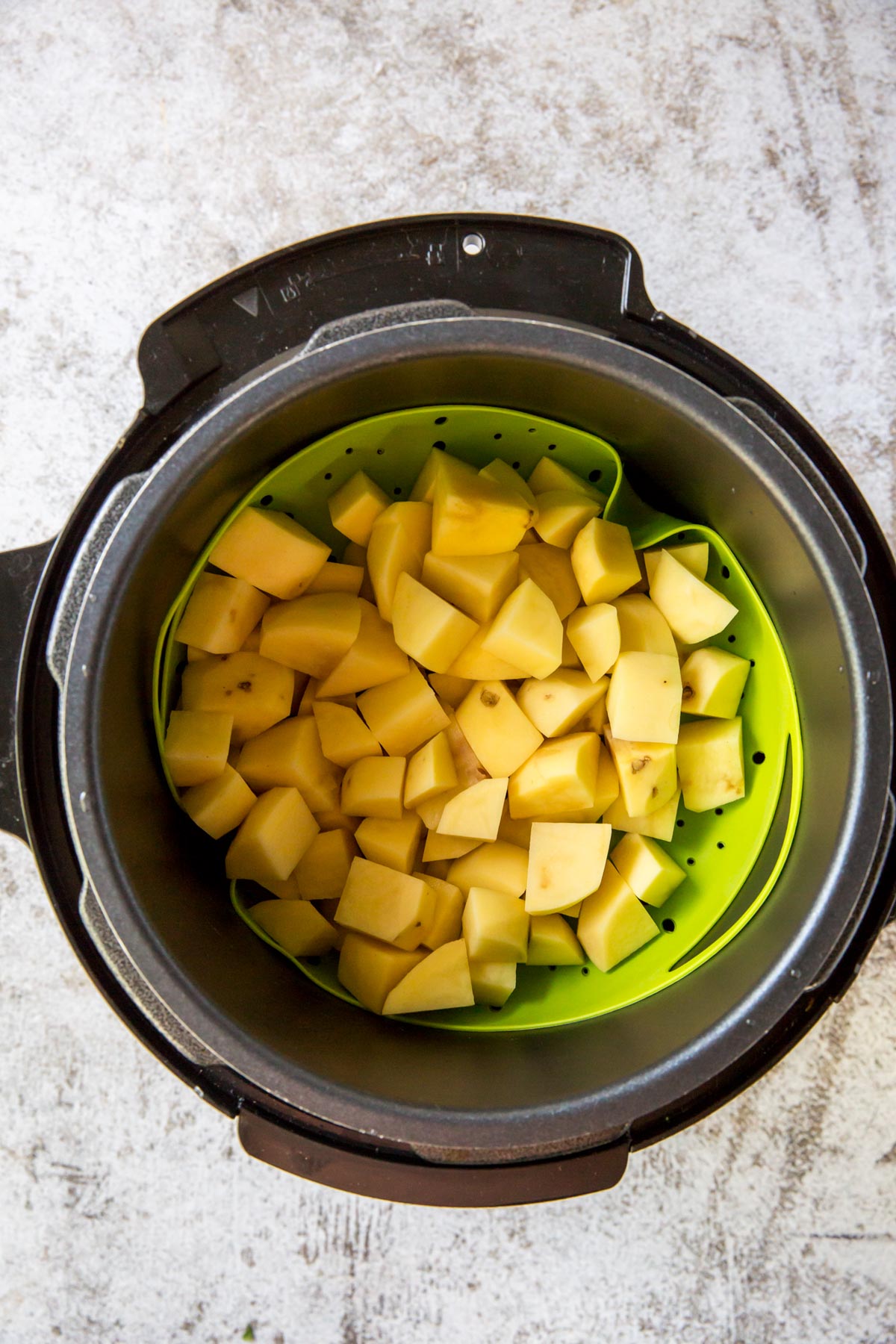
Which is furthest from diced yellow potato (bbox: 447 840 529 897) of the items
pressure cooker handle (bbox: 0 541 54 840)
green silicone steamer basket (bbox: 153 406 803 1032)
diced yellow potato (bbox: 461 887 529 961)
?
pressure cooker handle (bbox: 0 541 54 840)

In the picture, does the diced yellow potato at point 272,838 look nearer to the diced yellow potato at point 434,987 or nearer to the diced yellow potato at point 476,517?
the diced yellow potato at point 434,987

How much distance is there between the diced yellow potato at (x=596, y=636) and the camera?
0.92 metres

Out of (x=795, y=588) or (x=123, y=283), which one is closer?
(x=795, y=588)

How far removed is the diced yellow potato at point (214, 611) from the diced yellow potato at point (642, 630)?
1.24 feet

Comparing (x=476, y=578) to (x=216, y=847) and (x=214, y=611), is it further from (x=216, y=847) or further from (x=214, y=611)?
(x=216, y=847)

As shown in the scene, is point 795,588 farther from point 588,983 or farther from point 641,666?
point 588,983

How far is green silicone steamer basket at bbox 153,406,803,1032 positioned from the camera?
92cm

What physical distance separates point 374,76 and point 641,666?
34.2 inches

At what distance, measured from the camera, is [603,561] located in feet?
2.99

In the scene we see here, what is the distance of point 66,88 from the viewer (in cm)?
121

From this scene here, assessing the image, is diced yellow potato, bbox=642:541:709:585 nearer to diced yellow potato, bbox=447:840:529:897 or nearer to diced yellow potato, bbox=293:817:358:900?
diced yellow potato, bbox=447:840:529:897

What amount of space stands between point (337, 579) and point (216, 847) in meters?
0.32

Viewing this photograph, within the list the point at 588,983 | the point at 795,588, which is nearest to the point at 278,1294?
the point at 588,983

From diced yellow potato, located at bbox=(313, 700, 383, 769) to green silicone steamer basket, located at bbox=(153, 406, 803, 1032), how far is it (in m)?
0.16
